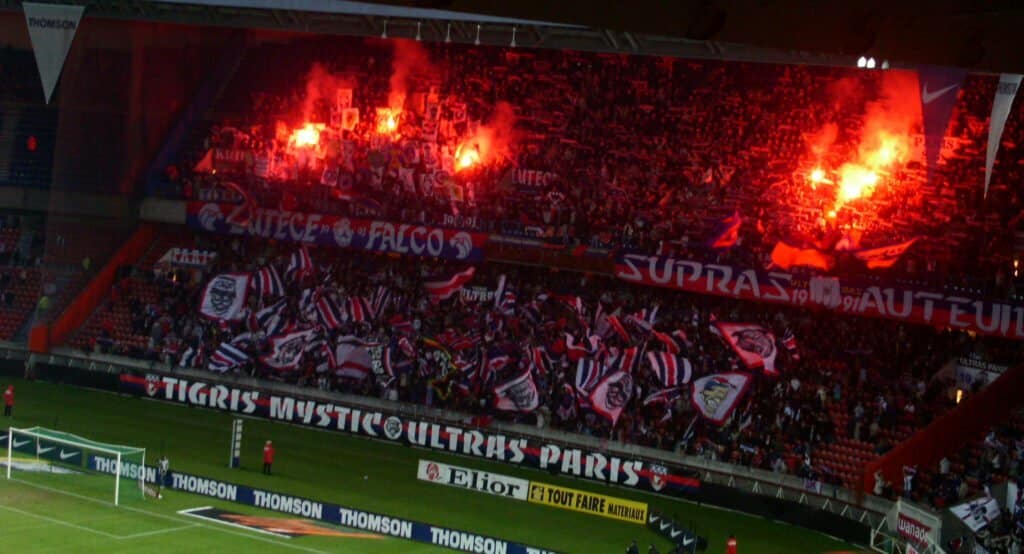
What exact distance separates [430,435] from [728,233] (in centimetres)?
1043

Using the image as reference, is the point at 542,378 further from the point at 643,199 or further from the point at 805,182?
the point at 805,182

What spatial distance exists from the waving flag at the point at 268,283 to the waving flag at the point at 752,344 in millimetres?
15419

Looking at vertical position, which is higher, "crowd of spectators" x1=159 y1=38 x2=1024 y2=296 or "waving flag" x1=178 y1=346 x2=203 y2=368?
"crowd of spectators" x1=159 y1=38 x2=1024 y2=296

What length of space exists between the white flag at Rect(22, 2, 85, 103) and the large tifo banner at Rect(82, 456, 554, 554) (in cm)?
913

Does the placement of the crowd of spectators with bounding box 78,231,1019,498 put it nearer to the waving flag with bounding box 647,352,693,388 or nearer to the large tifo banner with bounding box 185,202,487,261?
the waving flag with bounding box 647,352,693,388

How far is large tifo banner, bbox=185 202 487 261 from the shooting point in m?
41.4

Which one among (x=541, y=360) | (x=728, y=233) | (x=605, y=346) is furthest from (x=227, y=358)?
(x=728, y=233)

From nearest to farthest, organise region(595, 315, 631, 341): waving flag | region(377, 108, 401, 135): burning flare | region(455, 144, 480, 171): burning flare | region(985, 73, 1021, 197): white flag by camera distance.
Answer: region(985, 73, 1021, 197): white flag
region(595, 315, 631, 341): waving flag
region(455, 144, 480, 171): burning flare
region(377, 108, 401, 135): burning flare

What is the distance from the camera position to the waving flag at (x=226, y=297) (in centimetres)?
4356

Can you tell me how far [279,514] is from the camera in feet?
93.0

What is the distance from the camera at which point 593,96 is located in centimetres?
4216

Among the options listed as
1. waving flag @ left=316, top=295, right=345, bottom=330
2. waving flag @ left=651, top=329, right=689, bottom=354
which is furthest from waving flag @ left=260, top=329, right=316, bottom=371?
waving flag @ left=651, top=329, right=689, bottom=354

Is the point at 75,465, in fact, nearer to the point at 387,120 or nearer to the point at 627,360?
the point at 627,360

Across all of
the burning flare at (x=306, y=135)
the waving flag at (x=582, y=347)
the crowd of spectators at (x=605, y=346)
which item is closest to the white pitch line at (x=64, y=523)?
the crowd of spectators at (x=605, y=346)
